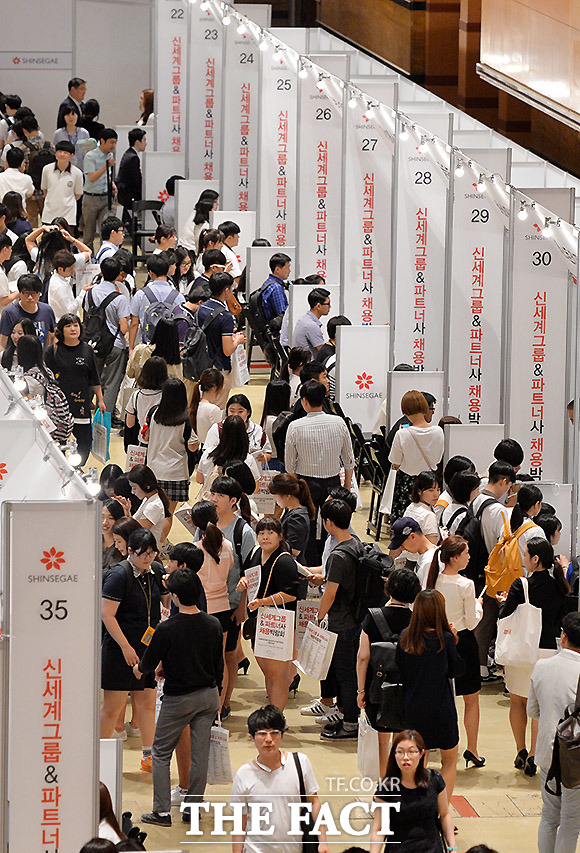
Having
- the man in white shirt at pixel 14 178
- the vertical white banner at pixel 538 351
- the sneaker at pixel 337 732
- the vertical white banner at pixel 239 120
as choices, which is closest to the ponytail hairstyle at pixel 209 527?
the sneaker at pixel 337 732

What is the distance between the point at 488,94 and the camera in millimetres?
15352

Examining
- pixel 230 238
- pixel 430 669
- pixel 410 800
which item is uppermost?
pixel 230 238

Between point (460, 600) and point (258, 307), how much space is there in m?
5.69

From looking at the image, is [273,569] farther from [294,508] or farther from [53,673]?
[53,673]

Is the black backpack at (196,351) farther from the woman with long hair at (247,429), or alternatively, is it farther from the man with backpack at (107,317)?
the woman with long hair at (247,429)

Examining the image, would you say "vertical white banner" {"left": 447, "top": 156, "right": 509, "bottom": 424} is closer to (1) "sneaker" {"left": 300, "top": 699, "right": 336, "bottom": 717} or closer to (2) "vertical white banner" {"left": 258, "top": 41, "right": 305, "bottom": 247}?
(1) "sneaker" {"left": 300, "top": 699, "right": 336, "bottom": 717}

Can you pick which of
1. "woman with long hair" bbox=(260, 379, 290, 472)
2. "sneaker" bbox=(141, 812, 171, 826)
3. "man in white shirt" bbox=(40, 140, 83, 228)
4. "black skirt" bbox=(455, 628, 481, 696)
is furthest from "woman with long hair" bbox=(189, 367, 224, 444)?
"man in white shirt" bbox=(40, 140, 83, 228)

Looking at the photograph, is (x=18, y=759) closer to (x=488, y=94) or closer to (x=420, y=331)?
(x=420, y=331)

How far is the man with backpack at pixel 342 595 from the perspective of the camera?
714cm

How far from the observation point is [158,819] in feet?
21.4

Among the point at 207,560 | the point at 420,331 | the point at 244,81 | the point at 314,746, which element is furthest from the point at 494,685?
the point at 244,81

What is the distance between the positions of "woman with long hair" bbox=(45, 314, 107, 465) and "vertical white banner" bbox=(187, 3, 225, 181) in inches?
246

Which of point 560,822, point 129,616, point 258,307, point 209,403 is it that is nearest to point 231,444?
point 209,403

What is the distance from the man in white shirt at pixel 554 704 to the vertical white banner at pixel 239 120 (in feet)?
29.9
